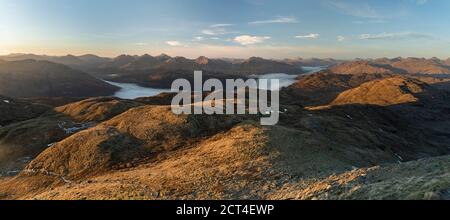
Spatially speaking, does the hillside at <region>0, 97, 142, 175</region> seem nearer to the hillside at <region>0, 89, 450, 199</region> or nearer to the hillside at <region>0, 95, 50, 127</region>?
the hillside at <region>0, 89, 450, 199</region>

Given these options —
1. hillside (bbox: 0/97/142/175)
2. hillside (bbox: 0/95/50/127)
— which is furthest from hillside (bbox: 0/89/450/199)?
hillside (bbox: 0/95/50/127)

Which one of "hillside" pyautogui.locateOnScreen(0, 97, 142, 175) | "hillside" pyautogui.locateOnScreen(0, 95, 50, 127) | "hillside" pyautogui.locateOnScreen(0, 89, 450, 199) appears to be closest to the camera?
"hillside" pyautogui.locateOnScreen(0, 89, 450, 199)

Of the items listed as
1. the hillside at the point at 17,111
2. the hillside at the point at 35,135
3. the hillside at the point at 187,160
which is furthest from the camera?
the hillside at the point at 17,111

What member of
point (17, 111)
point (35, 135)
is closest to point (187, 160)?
point (35, 135)

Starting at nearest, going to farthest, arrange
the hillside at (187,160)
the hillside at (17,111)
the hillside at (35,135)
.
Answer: the hillside at (187,160)
the hillside at (35,135)
the hillside at (17,111)

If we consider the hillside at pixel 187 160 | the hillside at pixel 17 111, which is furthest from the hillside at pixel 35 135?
the hillside at pixel 17 111

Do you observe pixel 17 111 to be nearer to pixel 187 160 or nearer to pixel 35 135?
pixel 35 135

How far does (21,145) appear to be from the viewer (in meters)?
64.6

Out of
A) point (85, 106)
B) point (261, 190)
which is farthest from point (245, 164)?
point (85, 106)

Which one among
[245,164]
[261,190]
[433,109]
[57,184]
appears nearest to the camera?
[261,190]

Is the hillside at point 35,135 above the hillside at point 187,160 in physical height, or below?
below

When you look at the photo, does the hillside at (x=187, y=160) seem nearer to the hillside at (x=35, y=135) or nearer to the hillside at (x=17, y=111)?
the hillside at (x=35, y=135)
